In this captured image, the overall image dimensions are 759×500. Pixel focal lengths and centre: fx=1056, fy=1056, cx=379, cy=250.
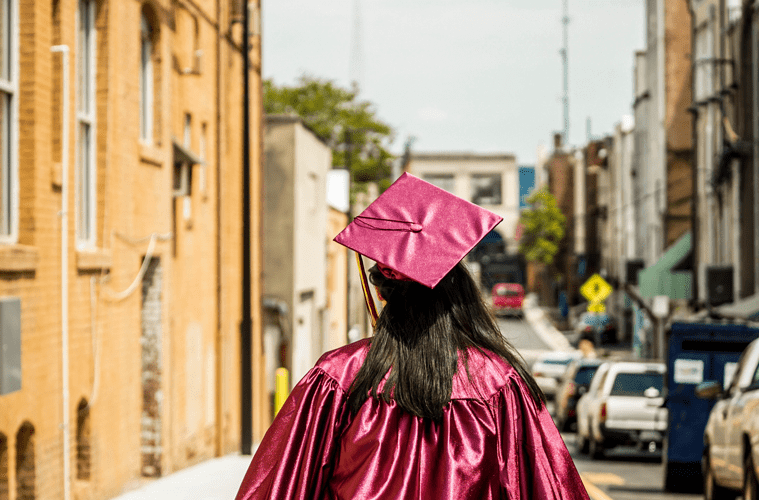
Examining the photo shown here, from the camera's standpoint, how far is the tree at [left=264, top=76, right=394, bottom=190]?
49.6 m

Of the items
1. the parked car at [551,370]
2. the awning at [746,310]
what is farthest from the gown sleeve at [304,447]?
the parked car at [551,370]

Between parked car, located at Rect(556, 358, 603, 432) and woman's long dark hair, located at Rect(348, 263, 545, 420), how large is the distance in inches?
776

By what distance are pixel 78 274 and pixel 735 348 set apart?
29.5 ft

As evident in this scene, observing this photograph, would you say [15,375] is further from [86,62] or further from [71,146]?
[86,62]

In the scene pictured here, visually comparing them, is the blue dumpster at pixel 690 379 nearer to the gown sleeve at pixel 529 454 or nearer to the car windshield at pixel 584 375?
the car windshield at pixel 584 375

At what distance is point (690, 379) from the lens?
13875 mm

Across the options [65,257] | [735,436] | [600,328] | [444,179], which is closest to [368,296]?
[65,257]

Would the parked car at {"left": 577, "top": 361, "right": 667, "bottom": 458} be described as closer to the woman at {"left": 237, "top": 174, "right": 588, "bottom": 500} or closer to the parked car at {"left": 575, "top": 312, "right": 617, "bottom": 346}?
the woman at {"left": 237, "top": 174, "right": 588, "bottom": 500}

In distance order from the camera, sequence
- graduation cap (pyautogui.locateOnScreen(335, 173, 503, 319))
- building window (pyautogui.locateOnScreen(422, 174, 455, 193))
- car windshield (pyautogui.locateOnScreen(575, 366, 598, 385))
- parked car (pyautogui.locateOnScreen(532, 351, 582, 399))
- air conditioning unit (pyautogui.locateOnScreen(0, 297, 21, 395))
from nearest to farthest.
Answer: graduation cap (pyautogui.locateOnScreen(335, 173, 503, 319))
air conditioning unit (pyautogui.locateOnScreen(0, 297, 21, 395))
car windshield (pyautogui.locateOnScreen(575, 366, 598, 385))
parked car (pyautogui.locateOnScreen(532, 351, 582, 399))
building window (pyautogui.locateOnScreen(422, 174, 455, 193))

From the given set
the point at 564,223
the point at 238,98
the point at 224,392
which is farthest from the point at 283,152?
the point at 564,223

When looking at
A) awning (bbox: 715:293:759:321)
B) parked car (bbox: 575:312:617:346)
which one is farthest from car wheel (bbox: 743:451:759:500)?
parked car (bbox: 575:312:617:346)

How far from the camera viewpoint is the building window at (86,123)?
32.8 ft

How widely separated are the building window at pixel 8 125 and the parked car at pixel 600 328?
140 ft

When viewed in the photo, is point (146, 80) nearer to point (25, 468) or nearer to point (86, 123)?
point (86, 123)
